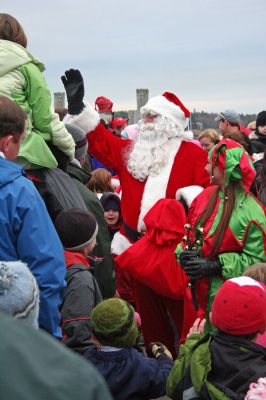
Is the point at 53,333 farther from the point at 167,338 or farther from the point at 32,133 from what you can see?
the point at 167,338

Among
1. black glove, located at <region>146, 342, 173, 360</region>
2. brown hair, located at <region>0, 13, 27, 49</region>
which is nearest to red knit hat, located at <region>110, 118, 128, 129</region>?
brown hair, located at <region>0, 13, 27, 49</region>

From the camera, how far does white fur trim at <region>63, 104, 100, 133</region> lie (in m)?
5.87

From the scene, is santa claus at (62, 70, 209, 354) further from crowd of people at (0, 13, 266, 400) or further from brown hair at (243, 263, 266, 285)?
brown hair at (243, 263, 266, 285)

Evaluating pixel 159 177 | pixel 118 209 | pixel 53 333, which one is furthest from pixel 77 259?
pixel 118 209

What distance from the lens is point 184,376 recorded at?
3.23m

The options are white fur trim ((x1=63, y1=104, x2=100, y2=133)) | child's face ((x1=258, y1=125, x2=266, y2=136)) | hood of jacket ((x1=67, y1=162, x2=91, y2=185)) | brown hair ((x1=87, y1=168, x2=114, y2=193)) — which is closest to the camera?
hood of jacket ((x1=67, y1=162, x2=91, y2=185))

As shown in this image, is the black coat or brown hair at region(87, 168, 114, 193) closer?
the black coat

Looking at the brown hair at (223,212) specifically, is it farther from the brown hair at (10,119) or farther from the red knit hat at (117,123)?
the red knit hat at (117,123)

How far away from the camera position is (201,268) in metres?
4.37

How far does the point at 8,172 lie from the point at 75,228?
3.45 feet

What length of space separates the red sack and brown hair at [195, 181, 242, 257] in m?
0.70

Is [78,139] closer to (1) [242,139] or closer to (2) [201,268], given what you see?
(2) [201,268]

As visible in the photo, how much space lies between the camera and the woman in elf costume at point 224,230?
437 cm

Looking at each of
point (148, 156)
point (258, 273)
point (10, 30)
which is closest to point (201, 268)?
point (258, 273)
